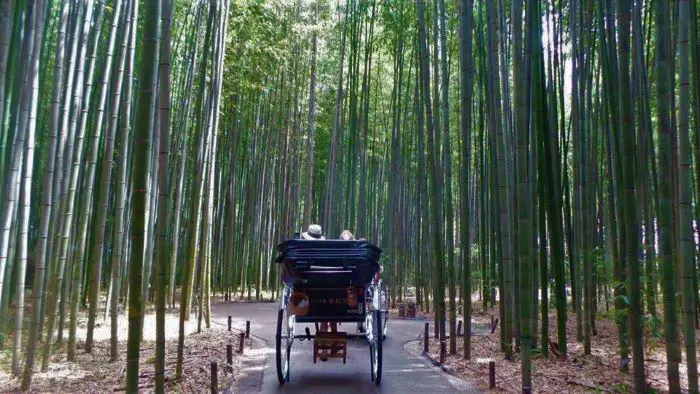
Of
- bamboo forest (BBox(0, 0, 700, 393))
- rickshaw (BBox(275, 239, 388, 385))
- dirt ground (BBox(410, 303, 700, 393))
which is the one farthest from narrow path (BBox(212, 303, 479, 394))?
dirt ground (BBox(410, 303, 700, 393))

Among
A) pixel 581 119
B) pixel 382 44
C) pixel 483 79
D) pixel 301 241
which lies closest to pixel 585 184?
pixel 581 119

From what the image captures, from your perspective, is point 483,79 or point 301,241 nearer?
point 301,241

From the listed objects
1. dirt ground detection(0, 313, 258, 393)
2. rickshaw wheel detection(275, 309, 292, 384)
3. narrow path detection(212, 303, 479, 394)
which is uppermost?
rickshaw wheel detection(275, 309, 292, 384)

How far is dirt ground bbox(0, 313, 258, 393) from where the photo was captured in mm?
3877

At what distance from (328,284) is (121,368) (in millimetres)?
1814

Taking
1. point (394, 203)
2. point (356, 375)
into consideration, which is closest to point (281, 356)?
point (356, 375)

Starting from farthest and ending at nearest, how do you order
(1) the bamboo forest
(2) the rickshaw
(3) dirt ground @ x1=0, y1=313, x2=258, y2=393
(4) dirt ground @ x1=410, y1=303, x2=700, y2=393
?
(2) the rickshaw → (4) dirt ground @ x1=410, y1=303, x2=700, y2=393 → (3) dirt ground @ x1=0, y1=313, x2=258, y2=393 → (1) the bamboo forest

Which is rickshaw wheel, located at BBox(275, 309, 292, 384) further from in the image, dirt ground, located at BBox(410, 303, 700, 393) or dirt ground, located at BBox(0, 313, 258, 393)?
dirt ground, located at BBox(410, 303, 700, 393)

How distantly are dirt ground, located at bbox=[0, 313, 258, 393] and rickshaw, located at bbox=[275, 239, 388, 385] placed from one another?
0.65 meters

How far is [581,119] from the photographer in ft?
18.1

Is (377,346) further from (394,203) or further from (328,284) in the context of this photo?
(394,203)

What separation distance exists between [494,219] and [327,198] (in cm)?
332

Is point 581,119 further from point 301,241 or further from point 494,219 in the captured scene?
point 301,241

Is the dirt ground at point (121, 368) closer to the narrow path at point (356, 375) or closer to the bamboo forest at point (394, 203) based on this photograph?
the bamboo forest at point (394, 203)
